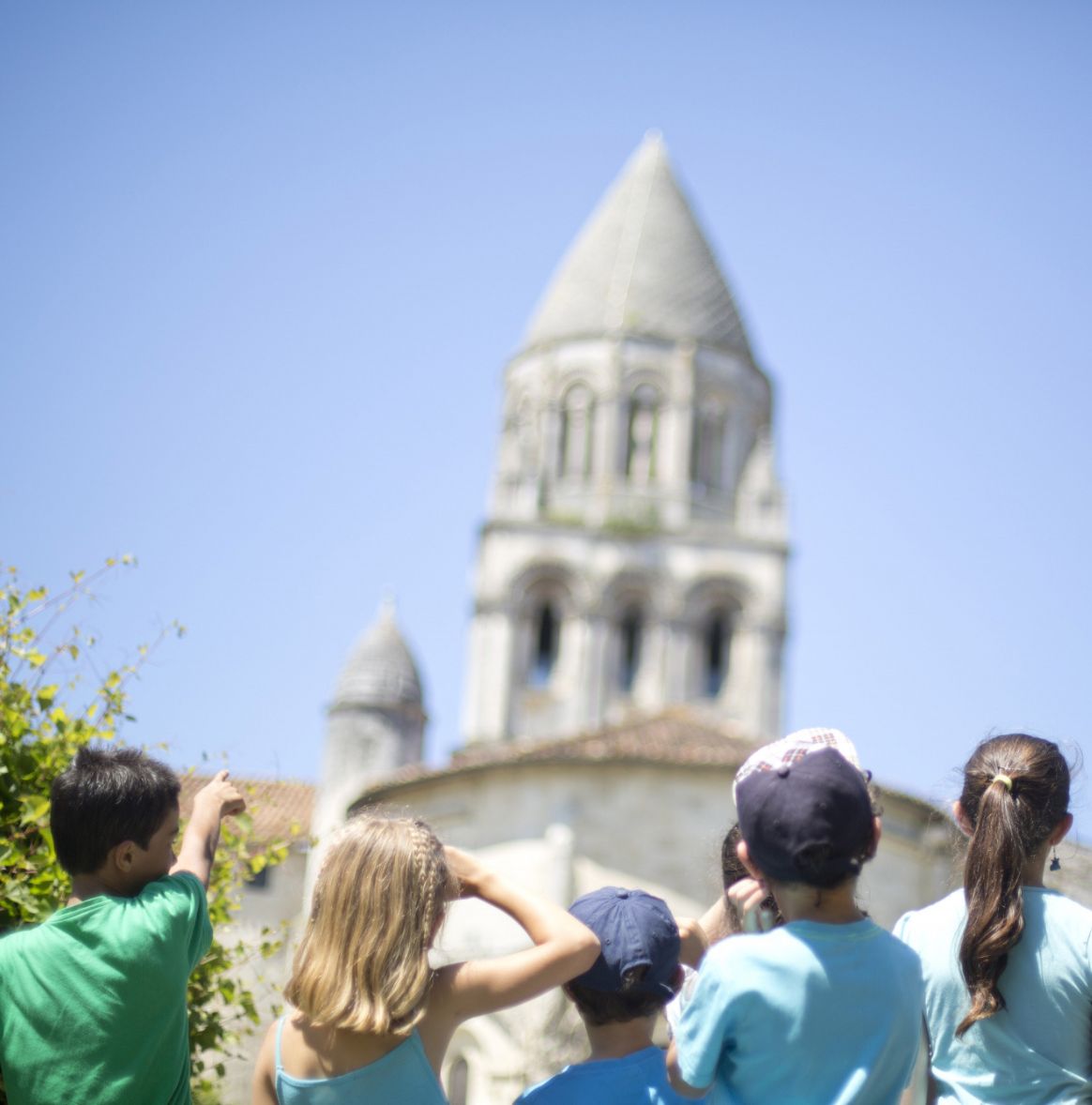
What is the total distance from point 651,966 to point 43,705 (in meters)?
3.40

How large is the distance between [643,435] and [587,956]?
4241cm

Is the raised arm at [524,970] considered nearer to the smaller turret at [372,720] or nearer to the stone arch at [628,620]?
the smaller turret at [372,720]

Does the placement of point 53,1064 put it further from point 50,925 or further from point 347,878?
point 347,878

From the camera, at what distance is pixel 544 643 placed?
4372cm

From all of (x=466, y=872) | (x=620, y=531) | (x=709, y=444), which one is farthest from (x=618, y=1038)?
(x=709, y=444)

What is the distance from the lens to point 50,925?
12.2 feet

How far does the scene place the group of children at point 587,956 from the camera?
3285 millimetres

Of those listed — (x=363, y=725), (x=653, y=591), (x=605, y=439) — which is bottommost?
(x=363, y=725)

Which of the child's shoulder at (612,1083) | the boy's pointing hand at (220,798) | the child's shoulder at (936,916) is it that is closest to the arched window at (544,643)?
the boy's pointing hand at (220,798)

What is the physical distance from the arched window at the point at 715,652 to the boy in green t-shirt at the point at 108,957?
130ft

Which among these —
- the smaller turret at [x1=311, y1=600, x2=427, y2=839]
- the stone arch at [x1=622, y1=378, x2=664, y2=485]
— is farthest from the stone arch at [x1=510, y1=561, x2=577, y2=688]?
the smaller turret at [x1=311, y1=600, x2=427, y2=839]

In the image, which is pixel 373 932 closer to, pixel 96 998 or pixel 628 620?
pixel 96 998

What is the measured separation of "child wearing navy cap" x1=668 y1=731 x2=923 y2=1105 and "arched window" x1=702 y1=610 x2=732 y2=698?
40.0 meters

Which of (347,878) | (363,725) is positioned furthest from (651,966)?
(363,725)
